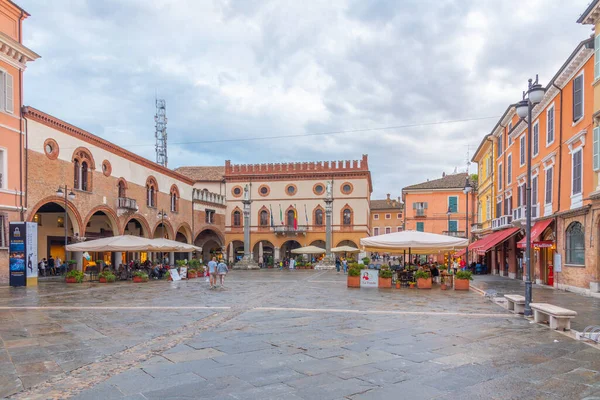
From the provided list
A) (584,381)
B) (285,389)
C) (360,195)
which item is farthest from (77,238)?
(360,195)

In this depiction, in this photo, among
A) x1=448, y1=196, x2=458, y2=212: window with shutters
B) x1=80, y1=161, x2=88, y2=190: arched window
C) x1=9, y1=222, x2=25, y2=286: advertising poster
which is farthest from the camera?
x1=448, y1=196, x2=458, y2=212: window with shutters

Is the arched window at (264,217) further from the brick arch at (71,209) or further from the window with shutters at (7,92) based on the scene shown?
the window with shutters at (7,92)

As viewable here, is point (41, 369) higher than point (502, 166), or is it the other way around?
point (502, 166)

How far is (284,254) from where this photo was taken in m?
50.7

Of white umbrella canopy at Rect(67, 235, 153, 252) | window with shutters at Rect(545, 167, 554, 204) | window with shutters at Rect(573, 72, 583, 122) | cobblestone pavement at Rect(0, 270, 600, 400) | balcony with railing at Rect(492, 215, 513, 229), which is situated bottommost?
cobblestone pavement at Rect(0, 270, 600, 400)

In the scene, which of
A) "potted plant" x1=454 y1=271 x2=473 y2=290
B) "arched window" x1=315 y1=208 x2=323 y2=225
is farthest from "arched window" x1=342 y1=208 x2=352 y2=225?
"potted plant" x1=454 y1=271 x2=473 y2=290

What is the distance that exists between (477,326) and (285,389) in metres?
5.47

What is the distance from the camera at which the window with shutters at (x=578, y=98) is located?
1661 centimetres

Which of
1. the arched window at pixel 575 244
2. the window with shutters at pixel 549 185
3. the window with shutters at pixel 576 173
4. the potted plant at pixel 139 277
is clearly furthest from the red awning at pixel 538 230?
the potted plant at pixel 139 277

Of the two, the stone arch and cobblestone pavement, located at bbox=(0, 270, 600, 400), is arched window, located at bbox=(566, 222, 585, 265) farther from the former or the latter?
the stone arch

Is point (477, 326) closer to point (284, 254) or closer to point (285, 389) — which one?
point (285, 389)

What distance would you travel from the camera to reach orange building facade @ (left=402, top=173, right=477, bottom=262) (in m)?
48.0

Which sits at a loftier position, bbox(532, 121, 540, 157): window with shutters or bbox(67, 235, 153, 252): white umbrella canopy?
bbox(532, 121, 540, 157): window with shutters

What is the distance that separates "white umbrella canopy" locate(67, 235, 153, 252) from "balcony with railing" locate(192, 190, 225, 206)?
2088cm
